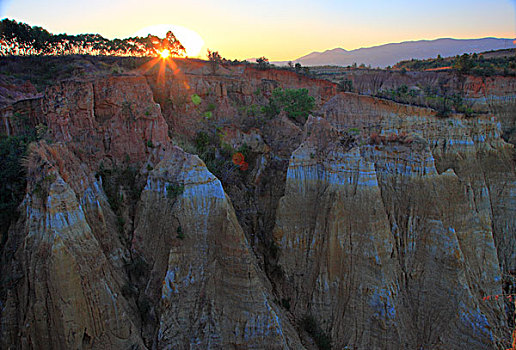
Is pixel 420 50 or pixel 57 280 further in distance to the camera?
pixel 420 50

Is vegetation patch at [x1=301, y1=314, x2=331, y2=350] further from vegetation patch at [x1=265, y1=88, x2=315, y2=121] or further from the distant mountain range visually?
the distant mountain range

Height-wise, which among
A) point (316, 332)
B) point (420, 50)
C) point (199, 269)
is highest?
point (420, 50)

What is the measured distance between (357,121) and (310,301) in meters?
13.3

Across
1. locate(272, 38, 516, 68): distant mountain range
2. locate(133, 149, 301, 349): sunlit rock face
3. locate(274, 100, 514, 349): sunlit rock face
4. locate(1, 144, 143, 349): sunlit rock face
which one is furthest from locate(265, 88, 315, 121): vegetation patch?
locate(272, 38, 516, 68): distant mountain range

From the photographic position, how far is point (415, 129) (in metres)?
22.4

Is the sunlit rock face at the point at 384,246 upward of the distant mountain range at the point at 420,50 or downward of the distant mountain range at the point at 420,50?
downward

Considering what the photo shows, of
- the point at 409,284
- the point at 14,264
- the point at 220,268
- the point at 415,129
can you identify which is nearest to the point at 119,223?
the point at 14,264

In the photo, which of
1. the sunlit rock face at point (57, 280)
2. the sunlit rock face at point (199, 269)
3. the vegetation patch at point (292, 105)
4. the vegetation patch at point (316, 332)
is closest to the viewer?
the sunlit rock face at point (57, 280)

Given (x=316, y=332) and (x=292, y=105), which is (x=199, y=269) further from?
(x=292, y=105)

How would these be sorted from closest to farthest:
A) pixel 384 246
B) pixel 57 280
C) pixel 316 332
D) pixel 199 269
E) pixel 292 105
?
pixel 57 280 → pixel 199 269 → pixel 316 332 → pixel 384 246 → pixel 292 105

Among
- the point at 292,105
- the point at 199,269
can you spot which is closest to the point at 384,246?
the point at 199,269

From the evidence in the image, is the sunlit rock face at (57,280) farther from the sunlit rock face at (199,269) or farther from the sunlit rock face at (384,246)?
the sunlit rock face at (384,246)

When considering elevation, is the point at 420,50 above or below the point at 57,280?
above

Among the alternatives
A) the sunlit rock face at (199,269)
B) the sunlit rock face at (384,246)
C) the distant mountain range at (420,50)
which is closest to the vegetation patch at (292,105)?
the sunlit rock face at (384,246)
